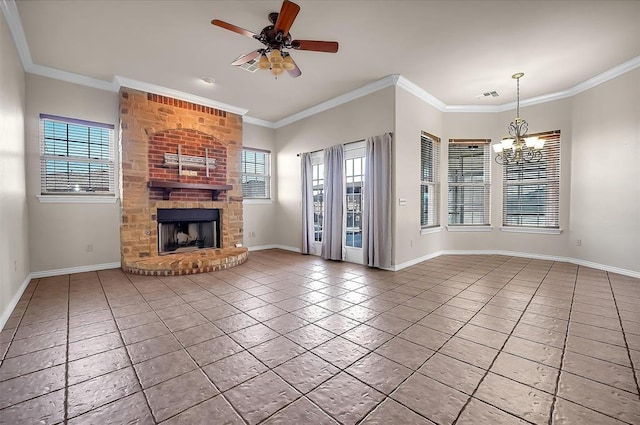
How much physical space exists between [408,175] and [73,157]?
5.50m

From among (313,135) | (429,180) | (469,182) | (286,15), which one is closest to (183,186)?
(313,135)

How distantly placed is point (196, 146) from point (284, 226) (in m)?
2.62

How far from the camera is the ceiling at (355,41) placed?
9.43 feet

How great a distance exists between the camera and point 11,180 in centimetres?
306

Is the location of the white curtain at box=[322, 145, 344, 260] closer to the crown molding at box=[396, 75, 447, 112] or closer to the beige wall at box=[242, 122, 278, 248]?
the crown molding at box=[396, 75, 447, 112]

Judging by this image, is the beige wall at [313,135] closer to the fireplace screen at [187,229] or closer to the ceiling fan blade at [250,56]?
the fireplace screen at [187,229]

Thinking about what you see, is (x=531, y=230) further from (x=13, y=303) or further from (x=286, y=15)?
(x=13, y=303)

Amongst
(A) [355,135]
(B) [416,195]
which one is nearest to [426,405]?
(B) [416,195]

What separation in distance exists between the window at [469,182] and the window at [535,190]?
0.38 metres

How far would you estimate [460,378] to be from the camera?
1778 millimetres

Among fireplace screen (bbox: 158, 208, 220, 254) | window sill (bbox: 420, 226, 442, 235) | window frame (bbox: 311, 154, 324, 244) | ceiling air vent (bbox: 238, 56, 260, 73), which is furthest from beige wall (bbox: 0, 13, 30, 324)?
window sill (bbox: 420, 226, 442, 235)

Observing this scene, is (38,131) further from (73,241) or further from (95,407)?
(95,407)

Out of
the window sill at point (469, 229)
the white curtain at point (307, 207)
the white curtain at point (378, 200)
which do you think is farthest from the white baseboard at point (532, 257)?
the white curtain at point (307, 207)

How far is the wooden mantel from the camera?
4820 mm
